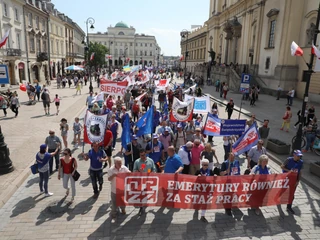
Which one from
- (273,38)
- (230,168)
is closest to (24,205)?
(230,168)

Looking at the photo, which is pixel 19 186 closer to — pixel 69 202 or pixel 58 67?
pixel 69 202

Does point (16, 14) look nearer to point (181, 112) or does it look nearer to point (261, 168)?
point (181, 112)

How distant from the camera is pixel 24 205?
22.2ft

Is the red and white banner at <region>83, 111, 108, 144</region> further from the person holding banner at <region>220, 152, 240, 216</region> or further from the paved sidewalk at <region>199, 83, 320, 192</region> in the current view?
the paved sidewalk at <region>199, 83, 320, 192</region>

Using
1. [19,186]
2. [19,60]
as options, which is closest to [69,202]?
[19,186]

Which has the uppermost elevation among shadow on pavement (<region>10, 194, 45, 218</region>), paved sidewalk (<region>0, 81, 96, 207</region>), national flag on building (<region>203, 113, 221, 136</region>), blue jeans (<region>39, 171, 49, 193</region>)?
national flag on building (<region>203, 113, 221, 136</region>)

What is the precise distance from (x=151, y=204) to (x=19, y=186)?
4.31 metres

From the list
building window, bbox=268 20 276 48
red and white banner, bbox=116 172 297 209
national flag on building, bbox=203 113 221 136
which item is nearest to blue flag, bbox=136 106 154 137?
red and white banner, bbox=116 172 297 209

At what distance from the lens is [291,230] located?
19.7 feet

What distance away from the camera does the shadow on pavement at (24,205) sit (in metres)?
6.47

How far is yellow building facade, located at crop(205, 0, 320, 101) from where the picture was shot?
84.4ft

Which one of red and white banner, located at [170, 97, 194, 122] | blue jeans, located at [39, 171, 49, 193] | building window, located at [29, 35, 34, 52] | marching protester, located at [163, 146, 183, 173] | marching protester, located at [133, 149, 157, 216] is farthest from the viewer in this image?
building window, located at [29, 35, 34, 52]

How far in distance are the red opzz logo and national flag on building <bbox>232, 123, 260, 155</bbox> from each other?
2.80 m

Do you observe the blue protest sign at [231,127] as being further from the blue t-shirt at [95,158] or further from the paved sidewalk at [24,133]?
the paved sidewalk at [24,133]
